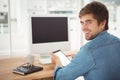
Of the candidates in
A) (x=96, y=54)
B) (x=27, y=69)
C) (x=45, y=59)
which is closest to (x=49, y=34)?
(x=45, y=59)

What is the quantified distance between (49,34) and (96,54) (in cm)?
98

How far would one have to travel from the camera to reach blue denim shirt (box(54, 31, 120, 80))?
1.32 metres

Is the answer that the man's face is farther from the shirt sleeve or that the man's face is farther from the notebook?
the notebook

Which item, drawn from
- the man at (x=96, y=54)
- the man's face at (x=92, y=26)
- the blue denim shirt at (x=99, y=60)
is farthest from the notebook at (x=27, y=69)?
the man's face at (x=92, y=26)

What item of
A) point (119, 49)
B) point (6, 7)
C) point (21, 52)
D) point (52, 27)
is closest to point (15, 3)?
point (6, 7)

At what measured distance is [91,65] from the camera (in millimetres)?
1318

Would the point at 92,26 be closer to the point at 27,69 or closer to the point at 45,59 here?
the point at 27,69

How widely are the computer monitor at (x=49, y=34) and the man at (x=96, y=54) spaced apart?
75 centimetres

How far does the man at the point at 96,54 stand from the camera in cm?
132

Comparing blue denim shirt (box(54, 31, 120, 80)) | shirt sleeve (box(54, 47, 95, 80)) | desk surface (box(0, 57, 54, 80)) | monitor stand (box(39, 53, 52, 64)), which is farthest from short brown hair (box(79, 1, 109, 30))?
monitor stand (box(39, 53, 52, 64))

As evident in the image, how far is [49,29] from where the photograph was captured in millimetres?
2229

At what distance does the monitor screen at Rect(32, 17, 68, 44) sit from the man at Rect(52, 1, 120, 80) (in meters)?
0.77

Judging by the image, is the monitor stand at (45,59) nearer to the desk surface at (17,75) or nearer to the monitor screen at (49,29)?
the desk surface at (17,75)

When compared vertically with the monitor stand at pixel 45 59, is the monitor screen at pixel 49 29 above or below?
above
